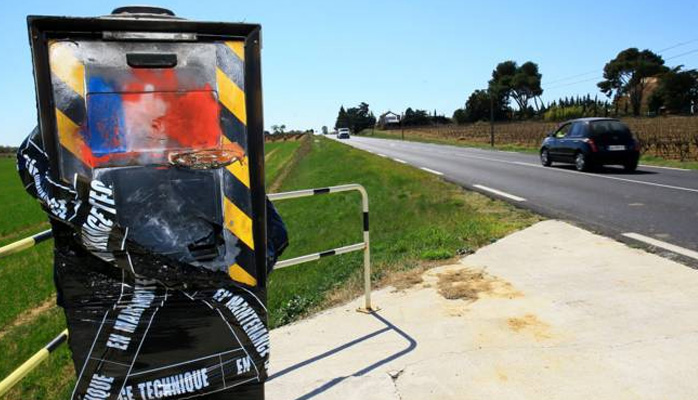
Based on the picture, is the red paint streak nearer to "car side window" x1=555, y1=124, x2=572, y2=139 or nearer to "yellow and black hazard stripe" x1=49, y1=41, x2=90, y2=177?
"yellow and black hazard stripe" x1=49, y1=41, x2=90, y2=177

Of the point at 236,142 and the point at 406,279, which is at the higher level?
the point at 236,142

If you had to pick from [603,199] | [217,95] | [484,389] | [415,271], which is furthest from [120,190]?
[603,199]

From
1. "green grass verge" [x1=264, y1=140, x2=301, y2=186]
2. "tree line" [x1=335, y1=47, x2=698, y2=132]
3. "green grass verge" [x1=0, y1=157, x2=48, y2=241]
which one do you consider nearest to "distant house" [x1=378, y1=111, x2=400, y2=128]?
"tree line" [x1=335, y1=47, x2=698, y2=132]

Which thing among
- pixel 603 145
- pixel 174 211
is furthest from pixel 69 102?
pixel 603 145

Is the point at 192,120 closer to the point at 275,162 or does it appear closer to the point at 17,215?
the point at 17,215

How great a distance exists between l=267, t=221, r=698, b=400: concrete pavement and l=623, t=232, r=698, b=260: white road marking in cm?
55

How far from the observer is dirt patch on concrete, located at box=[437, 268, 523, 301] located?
4.68 metres

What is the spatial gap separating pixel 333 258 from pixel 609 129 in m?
11.2

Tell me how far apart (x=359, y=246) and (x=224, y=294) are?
2.28 metres

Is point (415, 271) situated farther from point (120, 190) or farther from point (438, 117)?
point (438, 117)

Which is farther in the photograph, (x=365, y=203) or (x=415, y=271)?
(x=415, y=271)

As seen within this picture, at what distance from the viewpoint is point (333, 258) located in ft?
28.4

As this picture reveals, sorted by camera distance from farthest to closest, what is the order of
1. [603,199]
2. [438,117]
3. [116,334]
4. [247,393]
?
[438,117]
[603,199]
[247,393]
[116,334]

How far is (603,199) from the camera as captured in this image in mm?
10305
